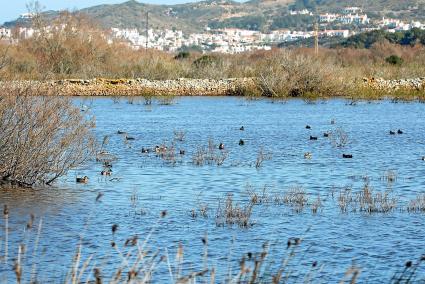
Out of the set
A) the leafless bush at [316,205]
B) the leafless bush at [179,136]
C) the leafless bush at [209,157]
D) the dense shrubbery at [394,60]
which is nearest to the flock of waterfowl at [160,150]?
the leafless bush at [209,157]

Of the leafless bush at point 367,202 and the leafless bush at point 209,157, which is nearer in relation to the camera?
the leafless bush at point 367,202

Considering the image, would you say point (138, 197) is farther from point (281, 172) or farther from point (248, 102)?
point (248, 102)

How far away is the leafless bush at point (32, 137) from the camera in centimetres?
1858

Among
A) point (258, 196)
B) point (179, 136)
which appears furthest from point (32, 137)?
point (179, 136)

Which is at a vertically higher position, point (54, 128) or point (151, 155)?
point (54, 128)

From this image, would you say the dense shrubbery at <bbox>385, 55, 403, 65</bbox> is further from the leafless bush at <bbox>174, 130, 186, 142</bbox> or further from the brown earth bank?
the leafless bush at <bbox>174, 130, 186, 142</bbox>

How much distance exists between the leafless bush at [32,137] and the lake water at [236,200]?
0.47 metres

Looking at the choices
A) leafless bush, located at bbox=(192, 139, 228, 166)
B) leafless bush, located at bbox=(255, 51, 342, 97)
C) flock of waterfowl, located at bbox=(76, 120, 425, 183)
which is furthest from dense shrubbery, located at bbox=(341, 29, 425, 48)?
leafless bush, located at bbox=(192, 139, 228, 166)

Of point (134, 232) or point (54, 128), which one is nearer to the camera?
point (134, 232)

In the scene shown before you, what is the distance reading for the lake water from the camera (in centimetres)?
1320

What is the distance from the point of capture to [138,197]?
18.8 m

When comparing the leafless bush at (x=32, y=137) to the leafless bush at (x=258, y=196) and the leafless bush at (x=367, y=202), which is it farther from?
the leafless bush at (x=367, y=202)

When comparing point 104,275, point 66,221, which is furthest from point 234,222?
point 104,275

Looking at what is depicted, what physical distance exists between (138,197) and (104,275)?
22.2 ft
